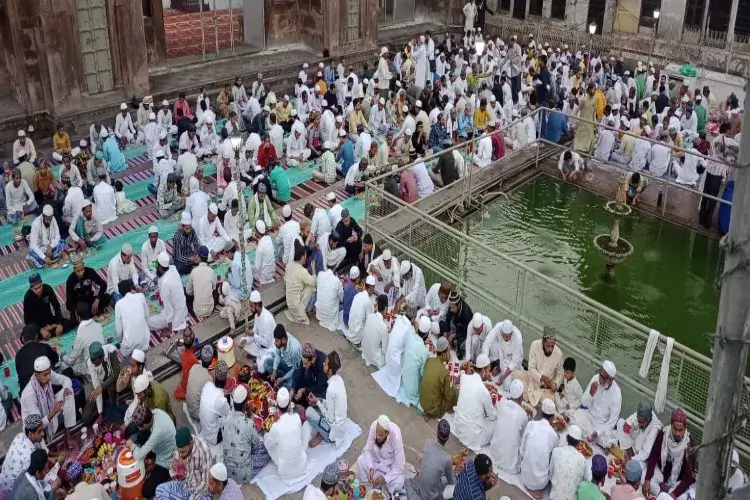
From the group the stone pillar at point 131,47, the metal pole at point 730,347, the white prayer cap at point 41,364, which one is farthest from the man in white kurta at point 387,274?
the stone pillar at point 131,47

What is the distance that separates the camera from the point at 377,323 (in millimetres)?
7738

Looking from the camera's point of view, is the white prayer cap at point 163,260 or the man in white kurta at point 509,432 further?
the white prayer cap at point 163,260

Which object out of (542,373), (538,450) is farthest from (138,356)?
(542,373)

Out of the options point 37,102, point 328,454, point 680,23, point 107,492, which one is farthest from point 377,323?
point 680,23

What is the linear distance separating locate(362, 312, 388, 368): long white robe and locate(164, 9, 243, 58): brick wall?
11469mm

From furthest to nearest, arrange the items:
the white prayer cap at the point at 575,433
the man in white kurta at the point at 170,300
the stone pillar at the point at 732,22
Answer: the stone pillar at the point at 732,22 < the man in white kurta at the point at 170,300 < the white prayer cap at the point at 575,433

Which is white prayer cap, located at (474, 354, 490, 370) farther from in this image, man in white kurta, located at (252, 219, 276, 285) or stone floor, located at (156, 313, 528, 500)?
man in white kurta, located at (252, 219, 276, 285)

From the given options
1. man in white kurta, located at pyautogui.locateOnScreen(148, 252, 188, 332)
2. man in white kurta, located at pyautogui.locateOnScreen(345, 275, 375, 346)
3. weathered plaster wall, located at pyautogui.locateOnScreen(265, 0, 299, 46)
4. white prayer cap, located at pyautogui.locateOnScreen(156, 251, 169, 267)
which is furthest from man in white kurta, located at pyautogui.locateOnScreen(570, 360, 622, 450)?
weathered plaster wall, located at pyautogui.locateOnScreen(265, 0, 299, 46)

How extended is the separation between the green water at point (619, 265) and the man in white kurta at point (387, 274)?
1.11 metres

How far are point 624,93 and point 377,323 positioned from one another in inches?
412

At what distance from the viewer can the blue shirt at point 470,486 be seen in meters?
5.57

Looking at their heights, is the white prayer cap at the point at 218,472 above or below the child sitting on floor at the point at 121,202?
below

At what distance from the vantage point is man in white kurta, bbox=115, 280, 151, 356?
7484 millimetres

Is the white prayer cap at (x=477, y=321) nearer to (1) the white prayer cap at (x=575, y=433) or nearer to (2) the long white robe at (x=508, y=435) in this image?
(2) the long white robe at (x=508, y=435)
